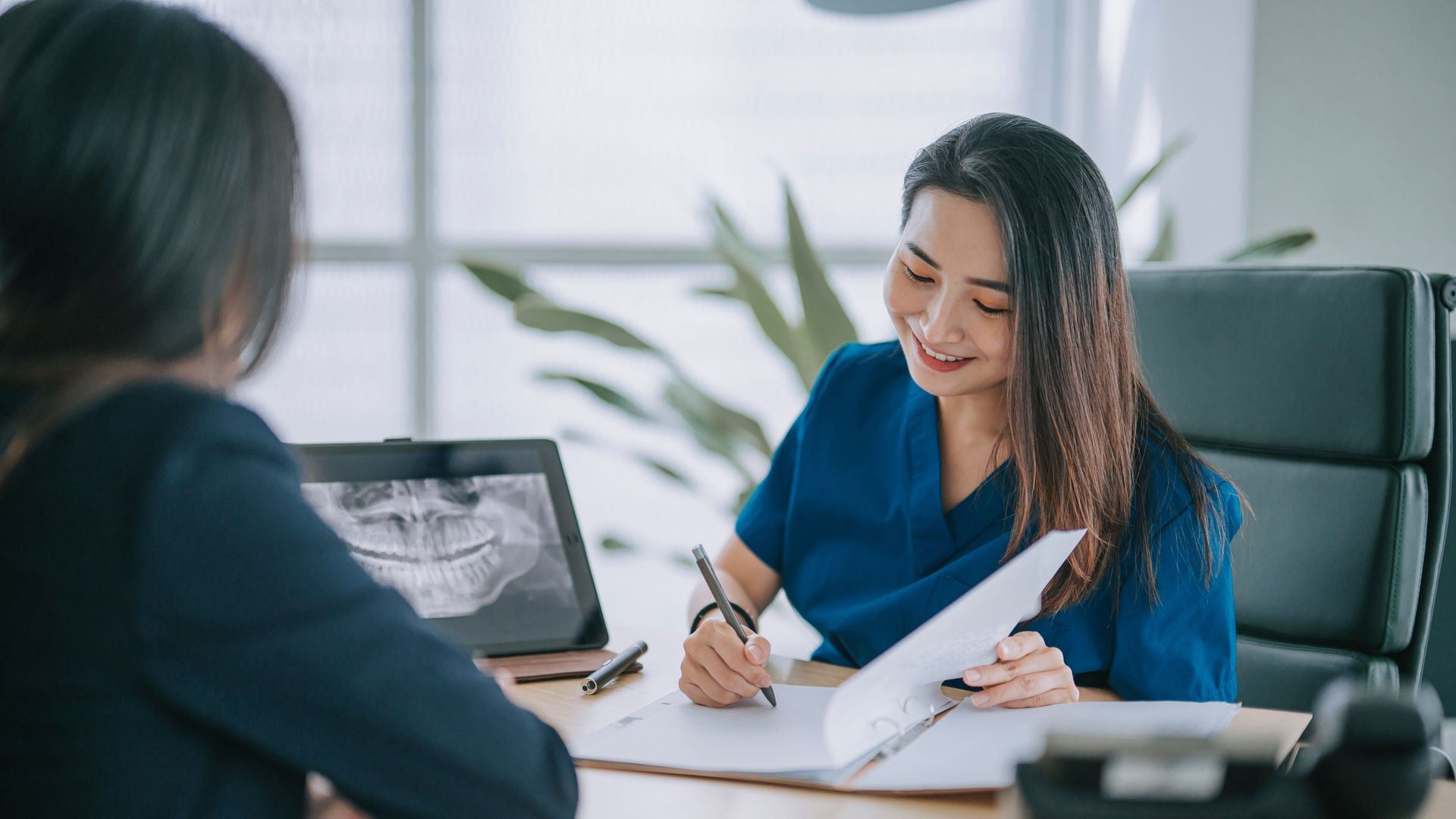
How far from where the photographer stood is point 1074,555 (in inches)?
45.5

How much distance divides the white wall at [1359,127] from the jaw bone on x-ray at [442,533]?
1.94m

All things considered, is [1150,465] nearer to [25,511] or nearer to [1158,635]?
[1158,635]

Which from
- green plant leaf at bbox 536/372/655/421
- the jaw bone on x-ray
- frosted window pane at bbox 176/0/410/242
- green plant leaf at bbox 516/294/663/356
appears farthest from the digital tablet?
frosted window pane at bbox 176/0/410/242

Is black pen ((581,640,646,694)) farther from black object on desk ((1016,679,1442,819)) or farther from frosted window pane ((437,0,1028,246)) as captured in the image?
frosted window pane ((437,0,1028,246))

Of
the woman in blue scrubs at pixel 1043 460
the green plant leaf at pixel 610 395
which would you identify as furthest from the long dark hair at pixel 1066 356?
the green plant leaf at pixel 610 395

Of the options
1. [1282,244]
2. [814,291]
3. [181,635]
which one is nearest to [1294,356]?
[1282,244]

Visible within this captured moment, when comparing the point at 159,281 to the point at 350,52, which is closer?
the point at 159,281

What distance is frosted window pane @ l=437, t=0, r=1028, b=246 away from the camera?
2.59 m

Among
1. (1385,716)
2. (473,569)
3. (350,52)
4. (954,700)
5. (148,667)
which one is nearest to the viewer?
(1385,716)

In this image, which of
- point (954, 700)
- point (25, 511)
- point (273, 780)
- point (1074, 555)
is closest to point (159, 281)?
point (25, 511)

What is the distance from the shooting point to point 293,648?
1.83 ft

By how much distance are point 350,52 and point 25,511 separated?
7.38 feet

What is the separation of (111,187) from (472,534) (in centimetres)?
67

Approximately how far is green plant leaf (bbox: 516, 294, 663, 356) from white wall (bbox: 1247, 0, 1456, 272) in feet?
4.72
